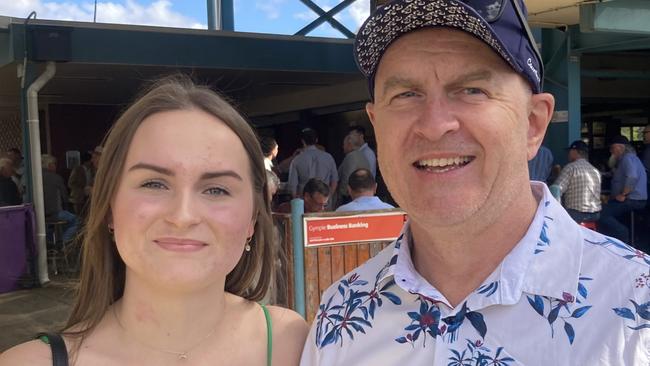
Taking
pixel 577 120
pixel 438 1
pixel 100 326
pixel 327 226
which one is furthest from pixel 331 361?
pixel 577 120

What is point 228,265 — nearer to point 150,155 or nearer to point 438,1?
point 150,155

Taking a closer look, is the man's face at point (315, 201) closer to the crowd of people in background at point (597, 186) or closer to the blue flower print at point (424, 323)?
the crowd of people in background at point (597, 186)

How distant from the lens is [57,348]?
1.58 meters

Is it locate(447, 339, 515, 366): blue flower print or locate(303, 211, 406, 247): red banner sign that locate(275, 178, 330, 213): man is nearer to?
locate(303, 211, 406, 247): red banner sign

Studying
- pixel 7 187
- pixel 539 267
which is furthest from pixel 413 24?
pixel 7 187

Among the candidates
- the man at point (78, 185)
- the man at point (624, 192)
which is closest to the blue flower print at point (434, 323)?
the man at point (624, 192)

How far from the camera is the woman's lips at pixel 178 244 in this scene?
1579mm

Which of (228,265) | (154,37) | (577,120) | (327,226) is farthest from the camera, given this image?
(154,37)

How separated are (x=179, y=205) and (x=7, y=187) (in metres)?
8.34

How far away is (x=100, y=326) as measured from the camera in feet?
5.65

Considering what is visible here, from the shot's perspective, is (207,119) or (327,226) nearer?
(207,119)

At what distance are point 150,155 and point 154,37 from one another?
8.46 meters

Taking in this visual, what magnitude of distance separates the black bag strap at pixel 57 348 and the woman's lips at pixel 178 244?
368 millimetres

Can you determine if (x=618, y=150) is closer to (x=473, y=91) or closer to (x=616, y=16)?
(x=616, y=16)
